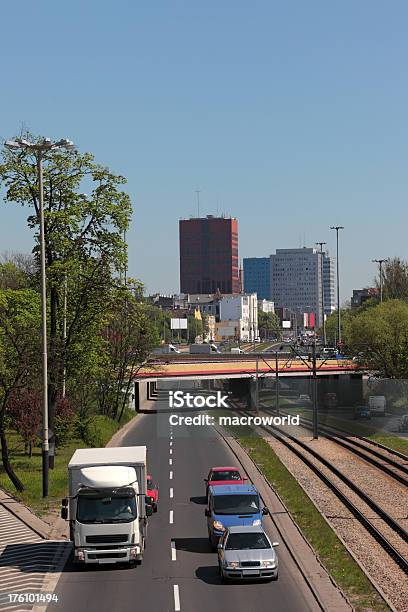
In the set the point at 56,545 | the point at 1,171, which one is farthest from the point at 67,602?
the point at 1,171

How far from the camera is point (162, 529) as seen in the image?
3528cm

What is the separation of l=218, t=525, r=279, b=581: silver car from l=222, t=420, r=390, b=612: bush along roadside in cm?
202

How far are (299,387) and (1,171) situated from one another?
136ft

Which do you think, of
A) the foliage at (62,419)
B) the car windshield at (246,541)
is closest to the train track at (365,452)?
the foliage at (62,419)

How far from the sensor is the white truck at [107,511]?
89.9 feet

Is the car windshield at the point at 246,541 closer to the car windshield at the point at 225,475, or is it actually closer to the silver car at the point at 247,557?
the silver car at the point at 247,557

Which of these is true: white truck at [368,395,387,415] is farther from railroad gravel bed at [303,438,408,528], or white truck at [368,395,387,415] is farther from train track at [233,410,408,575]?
railroad gravel bed at [303,438,408,528]

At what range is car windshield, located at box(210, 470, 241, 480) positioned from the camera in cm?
4244

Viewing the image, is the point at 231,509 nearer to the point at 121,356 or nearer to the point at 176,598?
the point at 176,598

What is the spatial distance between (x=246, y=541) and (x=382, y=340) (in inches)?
3037

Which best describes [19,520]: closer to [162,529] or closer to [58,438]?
[162,529]

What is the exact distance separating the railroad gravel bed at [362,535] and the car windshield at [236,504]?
3486 mm

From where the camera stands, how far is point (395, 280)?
6235 inches

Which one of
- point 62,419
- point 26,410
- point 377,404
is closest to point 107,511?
point 26,410
